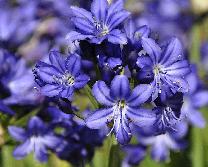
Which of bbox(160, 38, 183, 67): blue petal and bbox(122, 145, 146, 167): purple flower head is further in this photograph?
bbox(122, 145, 146, 167): purple flower head

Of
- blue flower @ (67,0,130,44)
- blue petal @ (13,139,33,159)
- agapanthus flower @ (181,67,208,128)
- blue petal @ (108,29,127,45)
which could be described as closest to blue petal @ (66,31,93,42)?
blue flower @ (67,0,130,44)

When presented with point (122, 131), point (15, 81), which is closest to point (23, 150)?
point (15, 81)

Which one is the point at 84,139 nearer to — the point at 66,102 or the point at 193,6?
the point at 66,102

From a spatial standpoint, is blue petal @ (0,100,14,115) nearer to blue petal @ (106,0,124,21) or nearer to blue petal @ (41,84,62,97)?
blue petal @ (41,84,62,97)

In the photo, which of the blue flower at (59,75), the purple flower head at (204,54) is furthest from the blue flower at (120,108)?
the purple flower head at (204,54)

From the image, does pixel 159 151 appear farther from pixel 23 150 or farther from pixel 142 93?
pixel 142 93

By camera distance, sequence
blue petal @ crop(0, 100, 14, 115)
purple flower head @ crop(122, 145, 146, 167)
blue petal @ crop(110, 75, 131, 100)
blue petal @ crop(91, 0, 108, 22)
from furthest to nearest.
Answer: purple flower head @ crop(122, 145, 146, 167)
blue petal @ crop(0, 100, 14, 115)
blue petal @ crop(91, 0, 108, 22)
blue petal @ crop(110, 75, 131, 100)
